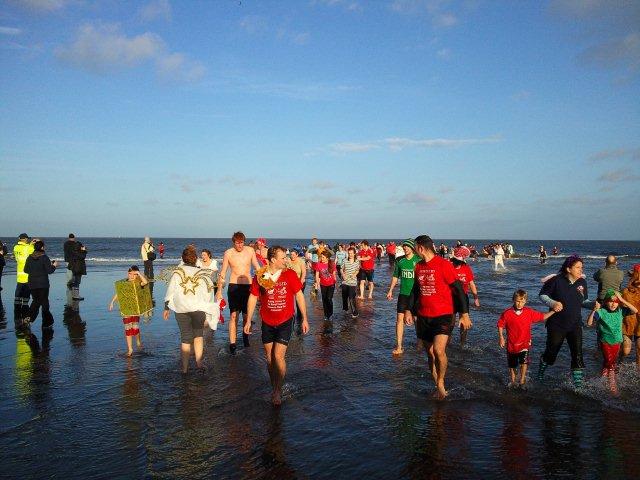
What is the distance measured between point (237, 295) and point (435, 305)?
3955mm

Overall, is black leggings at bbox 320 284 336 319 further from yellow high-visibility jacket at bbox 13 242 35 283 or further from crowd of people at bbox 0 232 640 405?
yellow high-visibility jacket at bbox 13 242 35 283

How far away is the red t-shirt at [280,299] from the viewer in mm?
6125

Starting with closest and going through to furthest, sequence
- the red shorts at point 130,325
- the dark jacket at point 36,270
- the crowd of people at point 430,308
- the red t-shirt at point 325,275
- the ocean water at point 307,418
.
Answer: the ocean water at point 307,418 → the crowd of people at point 430,308 → the red shorts at point 130,325 → the dark jacket at point 36,270 → the red t-shirt at point 325,275

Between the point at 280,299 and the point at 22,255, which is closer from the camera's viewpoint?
the point at 280,299

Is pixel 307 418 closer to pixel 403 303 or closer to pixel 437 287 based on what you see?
pixel 437 287

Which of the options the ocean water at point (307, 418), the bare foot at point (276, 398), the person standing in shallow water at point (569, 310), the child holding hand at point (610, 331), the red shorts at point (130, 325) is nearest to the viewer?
the ocean water at point (307, 418)

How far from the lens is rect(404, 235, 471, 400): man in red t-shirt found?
6207 millimetres

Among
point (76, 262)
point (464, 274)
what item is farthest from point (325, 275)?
→ point (76, 262)

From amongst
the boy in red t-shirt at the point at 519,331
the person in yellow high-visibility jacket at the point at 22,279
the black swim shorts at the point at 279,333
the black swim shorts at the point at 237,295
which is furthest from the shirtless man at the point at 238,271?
the person in yellow high-visibility jacket at the point at 22,279

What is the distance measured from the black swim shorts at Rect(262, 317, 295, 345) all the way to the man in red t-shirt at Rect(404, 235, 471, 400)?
178 centimetres

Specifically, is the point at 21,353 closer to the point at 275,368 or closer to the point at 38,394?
the point at 38,394

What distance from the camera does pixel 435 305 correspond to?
20.6 feet

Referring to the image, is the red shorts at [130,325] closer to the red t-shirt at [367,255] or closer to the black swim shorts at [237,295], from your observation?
the black swim shorts at [237,295]

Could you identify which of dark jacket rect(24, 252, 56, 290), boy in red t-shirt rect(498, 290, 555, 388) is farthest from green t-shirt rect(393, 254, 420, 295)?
dark jacket rect(24, 252, 56, 290)
